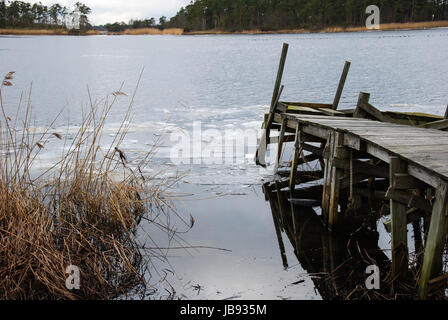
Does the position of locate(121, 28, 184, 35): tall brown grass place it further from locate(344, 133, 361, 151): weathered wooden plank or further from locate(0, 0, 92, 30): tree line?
locate(344, 133, 361, 151): weathered wooden plank

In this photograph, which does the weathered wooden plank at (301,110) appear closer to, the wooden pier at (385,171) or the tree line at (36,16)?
the wooden pier at (385,171)

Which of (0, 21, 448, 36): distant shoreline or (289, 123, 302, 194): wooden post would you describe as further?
(0, 21, 448, 36): distant shoreline

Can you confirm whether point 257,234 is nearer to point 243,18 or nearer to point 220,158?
point 220,158

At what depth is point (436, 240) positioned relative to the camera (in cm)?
464

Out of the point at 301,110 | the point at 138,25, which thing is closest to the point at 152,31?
the point at 138,25

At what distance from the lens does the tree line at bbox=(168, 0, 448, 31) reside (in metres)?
72.9

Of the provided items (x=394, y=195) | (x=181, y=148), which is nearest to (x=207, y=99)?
(x=181, y=148)

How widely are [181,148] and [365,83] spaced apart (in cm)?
1379

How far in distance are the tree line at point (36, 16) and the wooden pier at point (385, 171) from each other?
75.1 metres

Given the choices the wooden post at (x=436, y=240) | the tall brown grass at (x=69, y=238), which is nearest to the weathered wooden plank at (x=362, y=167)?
the wooden post at (x=436, y=240)

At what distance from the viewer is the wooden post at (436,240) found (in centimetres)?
455

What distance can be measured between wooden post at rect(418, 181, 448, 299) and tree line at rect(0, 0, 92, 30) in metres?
79.5

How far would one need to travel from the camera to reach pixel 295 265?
627 centimetres

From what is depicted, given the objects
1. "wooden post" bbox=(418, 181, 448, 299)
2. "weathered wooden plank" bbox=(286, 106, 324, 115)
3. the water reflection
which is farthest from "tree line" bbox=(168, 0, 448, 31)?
"wooden post" bbox=(418, 181, 448, 299)
